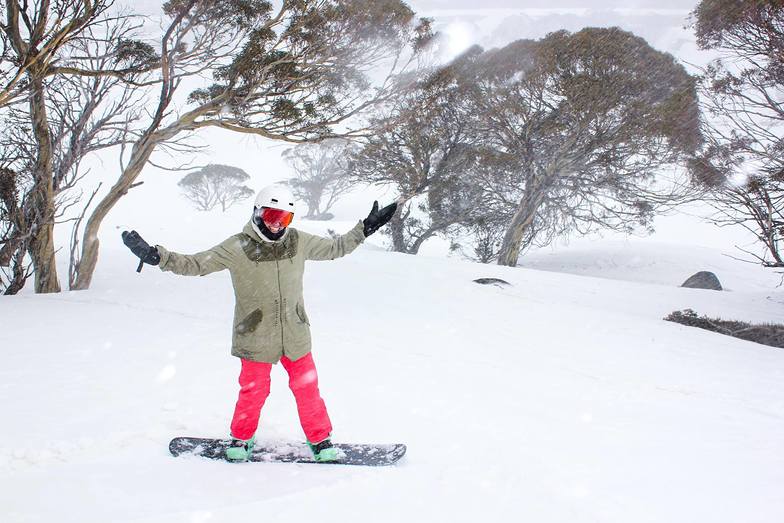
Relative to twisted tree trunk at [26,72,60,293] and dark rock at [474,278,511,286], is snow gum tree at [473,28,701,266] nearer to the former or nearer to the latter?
dark rock at [474,278,511,286]

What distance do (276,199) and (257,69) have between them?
749 centimetres

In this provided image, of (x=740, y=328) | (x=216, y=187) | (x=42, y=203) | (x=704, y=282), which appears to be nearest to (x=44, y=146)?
(x=42, y=203)

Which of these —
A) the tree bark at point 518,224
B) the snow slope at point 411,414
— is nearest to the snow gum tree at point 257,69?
the snow slope at point 411,414

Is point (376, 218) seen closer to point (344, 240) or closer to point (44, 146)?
point (344, 240)

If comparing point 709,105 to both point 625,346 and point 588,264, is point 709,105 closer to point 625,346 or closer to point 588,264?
point 625,346

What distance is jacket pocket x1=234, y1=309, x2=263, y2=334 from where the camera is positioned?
3.13 m

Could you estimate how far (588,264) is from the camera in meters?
22.3

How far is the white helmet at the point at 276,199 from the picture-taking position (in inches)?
121

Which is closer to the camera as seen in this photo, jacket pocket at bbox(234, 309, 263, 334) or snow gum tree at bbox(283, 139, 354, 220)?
jacket pocket at bbox(234, 309, 263, 334)

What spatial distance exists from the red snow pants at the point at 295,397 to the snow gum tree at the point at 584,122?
1567cm

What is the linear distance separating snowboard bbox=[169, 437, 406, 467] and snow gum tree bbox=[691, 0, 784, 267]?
886 cm

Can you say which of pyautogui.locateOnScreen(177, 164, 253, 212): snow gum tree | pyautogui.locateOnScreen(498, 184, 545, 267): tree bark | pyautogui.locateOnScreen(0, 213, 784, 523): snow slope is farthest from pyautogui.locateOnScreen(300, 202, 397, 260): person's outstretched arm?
pyautogui.locateOnScreen(177, 164, 253, 212): snow gum tree

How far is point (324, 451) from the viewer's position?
3.19 metres

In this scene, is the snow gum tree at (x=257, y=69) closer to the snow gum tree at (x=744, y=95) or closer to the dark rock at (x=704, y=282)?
the snow gum tree at (x=744, y=95)
